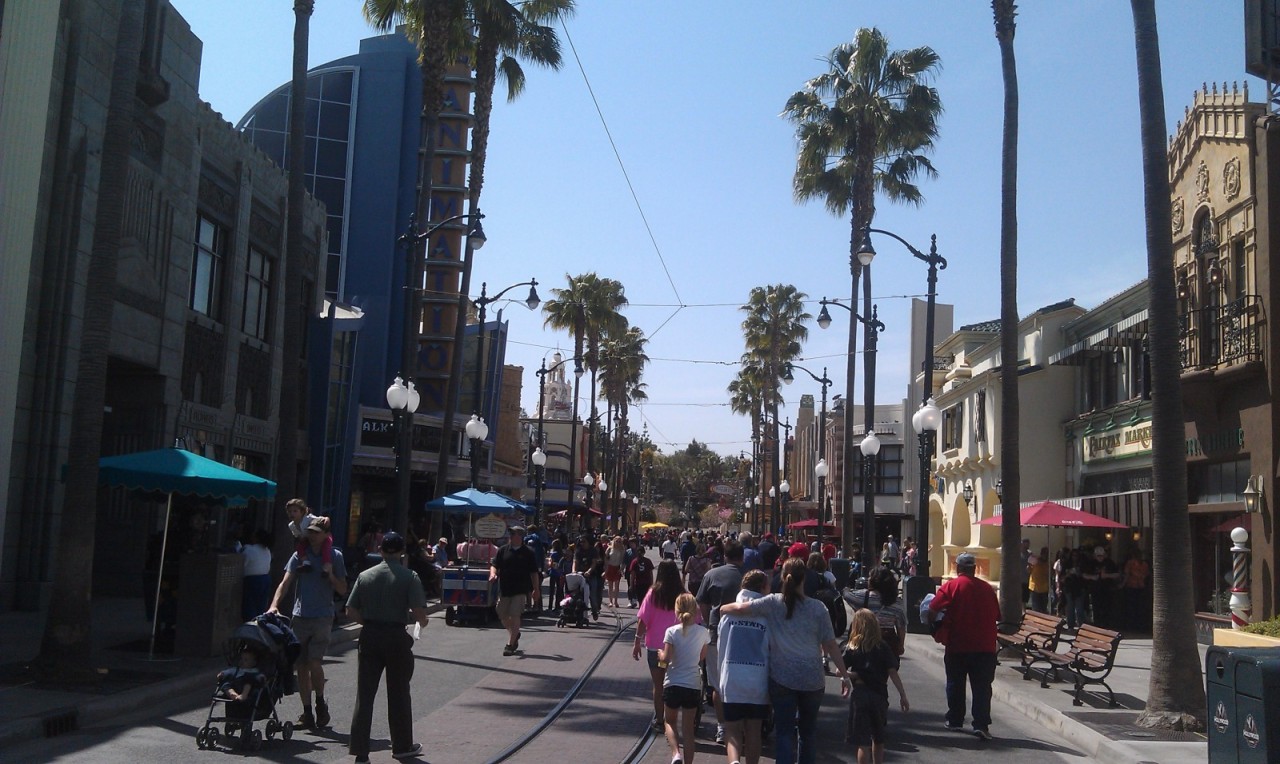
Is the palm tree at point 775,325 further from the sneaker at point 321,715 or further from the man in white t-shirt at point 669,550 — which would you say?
the sneaker at point 321,715

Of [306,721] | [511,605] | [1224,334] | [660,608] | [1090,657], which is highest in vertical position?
[1224,334]

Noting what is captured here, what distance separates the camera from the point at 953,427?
1484 inches

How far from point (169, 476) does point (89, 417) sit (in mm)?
1972

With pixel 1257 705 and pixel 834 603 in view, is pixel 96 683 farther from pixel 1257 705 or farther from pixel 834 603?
pixel 1257 705

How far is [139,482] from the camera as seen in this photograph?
47.2 ft

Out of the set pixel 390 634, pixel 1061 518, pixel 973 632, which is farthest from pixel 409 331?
pixel 390 634

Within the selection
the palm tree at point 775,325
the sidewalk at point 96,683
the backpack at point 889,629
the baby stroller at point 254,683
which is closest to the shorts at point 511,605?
the sidewalk at point 96,683

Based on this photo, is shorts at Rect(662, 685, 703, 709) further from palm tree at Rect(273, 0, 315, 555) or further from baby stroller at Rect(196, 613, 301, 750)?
palm tree at Rect(273, 0, 315, 555)

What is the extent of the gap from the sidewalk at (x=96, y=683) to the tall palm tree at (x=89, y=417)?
0.41 meters

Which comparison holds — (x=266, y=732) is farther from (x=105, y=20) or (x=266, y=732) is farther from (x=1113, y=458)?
(x=1113, y=458)

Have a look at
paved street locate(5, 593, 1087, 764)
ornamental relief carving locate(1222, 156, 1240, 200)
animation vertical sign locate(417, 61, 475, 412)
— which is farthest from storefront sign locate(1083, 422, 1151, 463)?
animation vertical sign locate(417, 61, 475, 412)

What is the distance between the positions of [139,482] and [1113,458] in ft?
67.5

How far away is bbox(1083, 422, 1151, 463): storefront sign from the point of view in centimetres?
2391

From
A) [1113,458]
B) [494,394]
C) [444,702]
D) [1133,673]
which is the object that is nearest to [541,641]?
[444,702]
